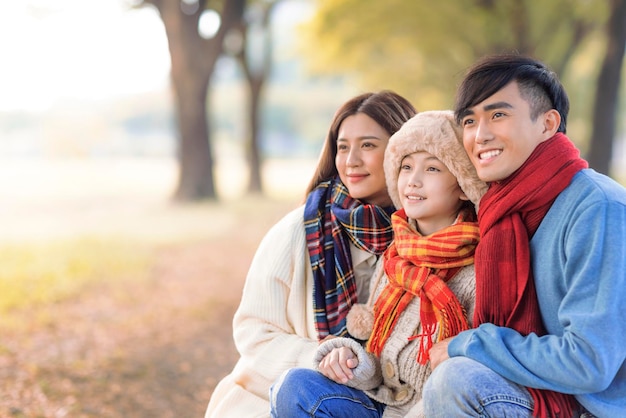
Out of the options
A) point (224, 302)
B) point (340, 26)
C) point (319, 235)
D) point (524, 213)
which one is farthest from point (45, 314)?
point (340, 26)

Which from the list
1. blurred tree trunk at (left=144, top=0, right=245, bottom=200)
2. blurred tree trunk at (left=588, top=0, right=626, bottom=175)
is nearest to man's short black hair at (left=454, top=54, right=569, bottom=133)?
blurred tree trunk at (left=588, top=0, right=626, bottom=175)

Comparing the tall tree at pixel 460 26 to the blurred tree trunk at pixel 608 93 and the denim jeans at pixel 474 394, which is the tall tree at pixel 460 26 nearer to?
the blurred tree trunk at pixel 608 93

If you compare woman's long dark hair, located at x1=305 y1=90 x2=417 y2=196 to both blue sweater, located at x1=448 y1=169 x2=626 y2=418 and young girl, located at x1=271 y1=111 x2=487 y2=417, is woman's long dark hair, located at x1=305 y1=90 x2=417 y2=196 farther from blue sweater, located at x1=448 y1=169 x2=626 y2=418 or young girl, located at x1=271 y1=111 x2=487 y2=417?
blue sweater, located at x1=448 y1=169 x2=626 y2=418

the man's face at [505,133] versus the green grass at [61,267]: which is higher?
the man's face at [505,133]

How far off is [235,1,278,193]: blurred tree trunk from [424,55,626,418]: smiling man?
49.0ft

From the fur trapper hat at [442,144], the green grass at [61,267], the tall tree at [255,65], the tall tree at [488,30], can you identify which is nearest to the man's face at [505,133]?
the fur trapper hat at [442,144]

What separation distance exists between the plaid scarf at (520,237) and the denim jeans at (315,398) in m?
0.58

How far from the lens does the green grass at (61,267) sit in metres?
7.18

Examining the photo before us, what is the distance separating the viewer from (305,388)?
2.36m

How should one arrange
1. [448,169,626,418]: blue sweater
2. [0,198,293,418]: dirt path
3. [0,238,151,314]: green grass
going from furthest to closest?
[0,238,151,314]: green grass < [0,198,293,418]: dirt path < [448,169,626,418]: blue sweater

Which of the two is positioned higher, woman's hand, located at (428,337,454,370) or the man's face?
the man's face

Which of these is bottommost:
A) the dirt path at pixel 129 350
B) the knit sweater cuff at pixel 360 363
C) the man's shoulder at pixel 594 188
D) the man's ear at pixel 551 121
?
the dirt path at pixel 129 350

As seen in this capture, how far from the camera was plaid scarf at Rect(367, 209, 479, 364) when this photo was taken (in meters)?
2.24

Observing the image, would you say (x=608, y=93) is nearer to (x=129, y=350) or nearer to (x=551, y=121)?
(x=129, y=350)
